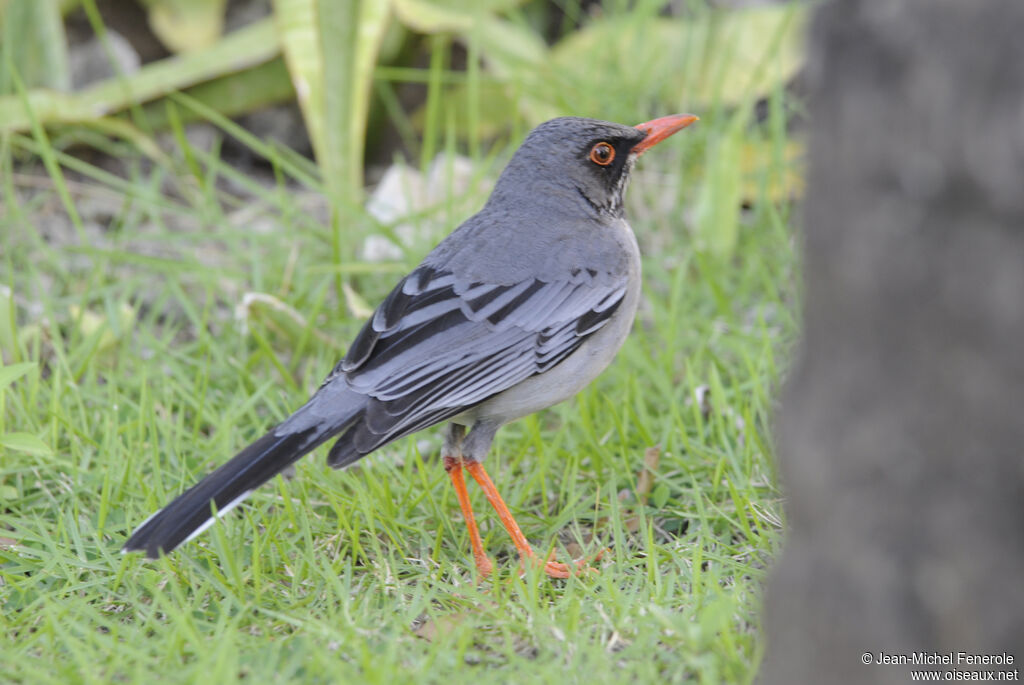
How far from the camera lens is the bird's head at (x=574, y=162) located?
444 cm

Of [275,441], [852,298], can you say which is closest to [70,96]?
[275,441]

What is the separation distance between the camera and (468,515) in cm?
389

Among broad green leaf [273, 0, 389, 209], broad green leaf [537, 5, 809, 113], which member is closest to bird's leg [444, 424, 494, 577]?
broad green leaf [273, 0, 389, 209]

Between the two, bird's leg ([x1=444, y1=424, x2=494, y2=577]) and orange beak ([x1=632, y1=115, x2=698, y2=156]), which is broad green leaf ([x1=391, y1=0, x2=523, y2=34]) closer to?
orange beak ([x1=632, y1=115, x2=698, y2=156])

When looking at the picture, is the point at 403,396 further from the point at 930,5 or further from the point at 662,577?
the point at 930,5

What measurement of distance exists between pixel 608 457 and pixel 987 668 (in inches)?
94.1

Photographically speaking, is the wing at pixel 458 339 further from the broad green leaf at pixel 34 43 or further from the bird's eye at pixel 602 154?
the broad green leaf at pixel 34 43

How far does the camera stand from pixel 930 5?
1.72 meters

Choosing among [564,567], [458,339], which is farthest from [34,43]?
[564,567]

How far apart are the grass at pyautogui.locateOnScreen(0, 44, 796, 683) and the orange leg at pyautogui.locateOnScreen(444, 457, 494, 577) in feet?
0.22

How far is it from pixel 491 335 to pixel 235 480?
1.07 m

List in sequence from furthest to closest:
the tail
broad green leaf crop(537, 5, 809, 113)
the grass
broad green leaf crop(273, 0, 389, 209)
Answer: broad green leaf crop(537, 5, 809, 113)
broad green leaf crop(273, 0, 389, 209)
the tail
the grass

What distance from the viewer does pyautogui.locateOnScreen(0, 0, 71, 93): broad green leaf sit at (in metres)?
6.75

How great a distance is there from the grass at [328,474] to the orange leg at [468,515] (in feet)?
0.22
